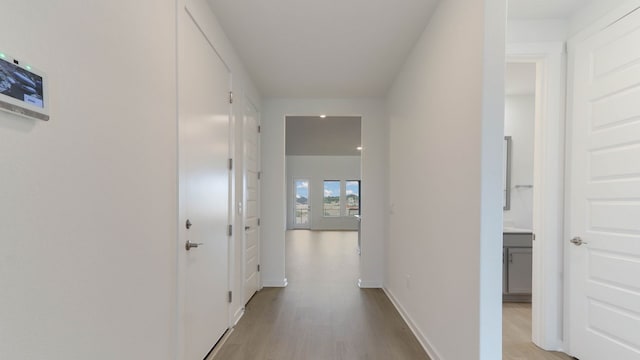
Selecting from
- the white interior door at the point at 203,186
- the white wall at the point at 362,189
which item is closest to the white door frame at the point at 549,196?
the white wall at the point at 362,189

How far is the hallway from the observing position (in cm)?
267

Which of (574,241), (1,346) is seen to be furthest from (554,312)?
(1,346)

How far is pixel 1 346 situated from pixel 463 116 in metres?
2.28

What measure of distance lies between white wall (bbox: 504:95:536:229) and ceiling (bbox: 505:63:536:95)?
0.15m

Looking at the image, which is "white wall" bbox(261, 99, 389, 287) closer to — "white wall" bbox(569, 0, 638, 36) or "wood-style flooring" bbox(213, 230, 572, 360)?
"wood-style flooring" bbox(213, 230, 572, 360)

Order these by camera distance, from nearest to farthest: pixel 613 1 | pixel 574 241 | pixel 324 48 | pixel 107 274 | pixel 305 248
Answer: pixel 107 274
pixel 613 1
pixel 574 241
pixel 324 48
pixel 305 248

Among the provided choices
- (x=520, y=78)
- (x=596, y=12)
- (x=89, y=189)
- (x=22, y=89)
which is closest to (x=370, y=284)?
(x=520, y=78)

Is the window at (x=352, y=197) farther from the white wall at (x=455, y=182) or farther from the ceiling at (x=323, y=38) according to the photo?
the white wall at (x=455, y=182)

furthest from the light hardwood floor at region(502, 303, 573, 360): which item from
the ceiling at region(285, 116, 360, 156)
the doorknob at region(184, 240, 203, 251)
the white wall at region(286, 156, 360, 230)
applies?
the white wall at region(286, 156, 360, 230)

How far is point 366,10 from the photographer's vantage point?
2.50 m

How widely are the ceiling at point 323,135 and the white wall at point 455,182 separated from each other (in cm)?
352

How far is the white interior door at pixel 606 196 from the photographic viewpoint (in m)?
2.16

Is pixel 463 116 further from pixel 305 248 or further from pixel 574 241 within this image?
pixel 305 248

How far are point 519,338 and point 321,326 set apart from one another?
1.80m
